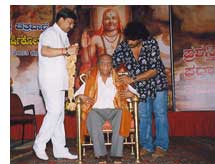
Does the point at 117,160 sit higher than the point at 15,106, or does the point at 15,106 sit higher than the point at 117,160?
the point at 15,106

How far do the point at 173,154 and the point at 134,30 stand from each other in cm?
138

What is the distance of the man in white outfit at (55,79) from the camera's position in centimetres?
429

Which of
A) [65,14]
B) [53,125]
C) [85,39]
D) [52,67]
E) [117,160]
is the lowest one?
[117,160]

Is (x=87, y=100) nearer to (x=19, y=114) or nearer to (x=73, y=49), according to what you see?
(x=73, y=49)

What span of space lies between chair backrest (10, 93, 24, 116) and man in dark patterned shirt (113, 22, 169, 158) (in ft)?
3.50

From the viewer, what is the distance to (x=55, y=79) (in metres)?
4.34

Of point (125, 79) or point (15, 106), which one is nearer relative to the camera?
point (15, 106)

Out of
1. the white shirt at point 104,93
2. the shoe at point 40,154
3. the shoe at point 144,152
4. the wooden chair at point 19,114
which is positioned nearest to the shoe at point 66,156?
the shoe at point 40,154

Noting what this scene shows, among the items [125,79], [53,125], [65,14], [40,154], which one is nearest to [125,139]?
[125,79]

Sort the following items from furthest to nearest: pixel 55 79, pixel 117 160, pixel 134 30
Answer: pixel 134 30, pixel 55 79, pixel 117 160

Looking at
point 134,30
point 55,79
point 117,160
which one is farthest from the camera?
point 134,30

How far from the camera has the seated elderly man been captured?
4250 mm
